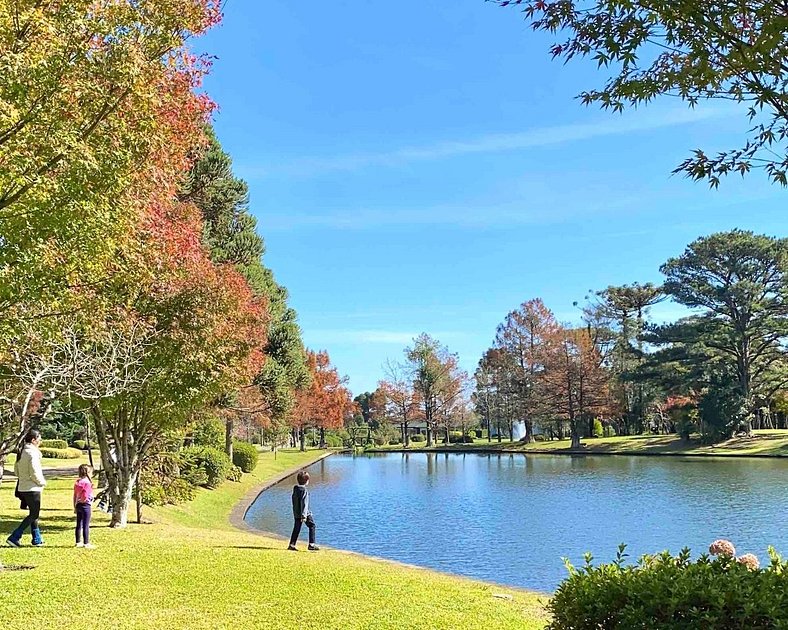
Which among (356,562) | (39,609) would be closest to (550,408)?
(356,562)

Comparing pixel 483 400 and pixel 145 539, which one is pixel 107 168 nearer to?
pixel 145 539

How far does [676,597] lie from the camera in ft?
12.1

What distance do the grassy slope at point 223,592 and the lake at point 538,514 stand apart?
3033 millimetres

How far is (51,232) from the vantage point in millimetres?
5898

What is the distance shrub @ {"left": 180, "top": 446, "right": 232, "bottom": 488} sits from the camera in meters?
20.1

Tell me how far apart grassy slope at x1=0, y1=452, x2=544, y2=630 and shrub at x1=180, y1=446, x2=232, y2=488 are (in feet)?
29.4

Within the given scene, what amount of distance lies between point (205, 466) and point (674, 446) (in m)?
30.3

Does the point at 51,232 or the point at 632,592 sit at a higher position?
the point at 51,232

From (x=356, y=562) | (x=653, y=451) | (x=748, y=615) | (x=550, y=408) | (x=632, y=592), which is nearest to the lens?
(x=748, y=615)

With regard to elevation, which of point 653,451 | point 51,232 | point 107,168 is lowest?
point 653,451

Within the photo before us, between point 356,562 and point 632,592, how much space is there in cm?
759

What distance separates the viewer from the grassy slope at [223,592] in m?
6.17

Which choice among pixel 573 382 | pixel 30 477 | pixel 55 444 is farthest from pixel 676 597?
pixel 573 382

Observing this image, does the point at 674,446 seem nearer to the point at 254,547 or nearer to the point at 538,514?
the point at 538,514
